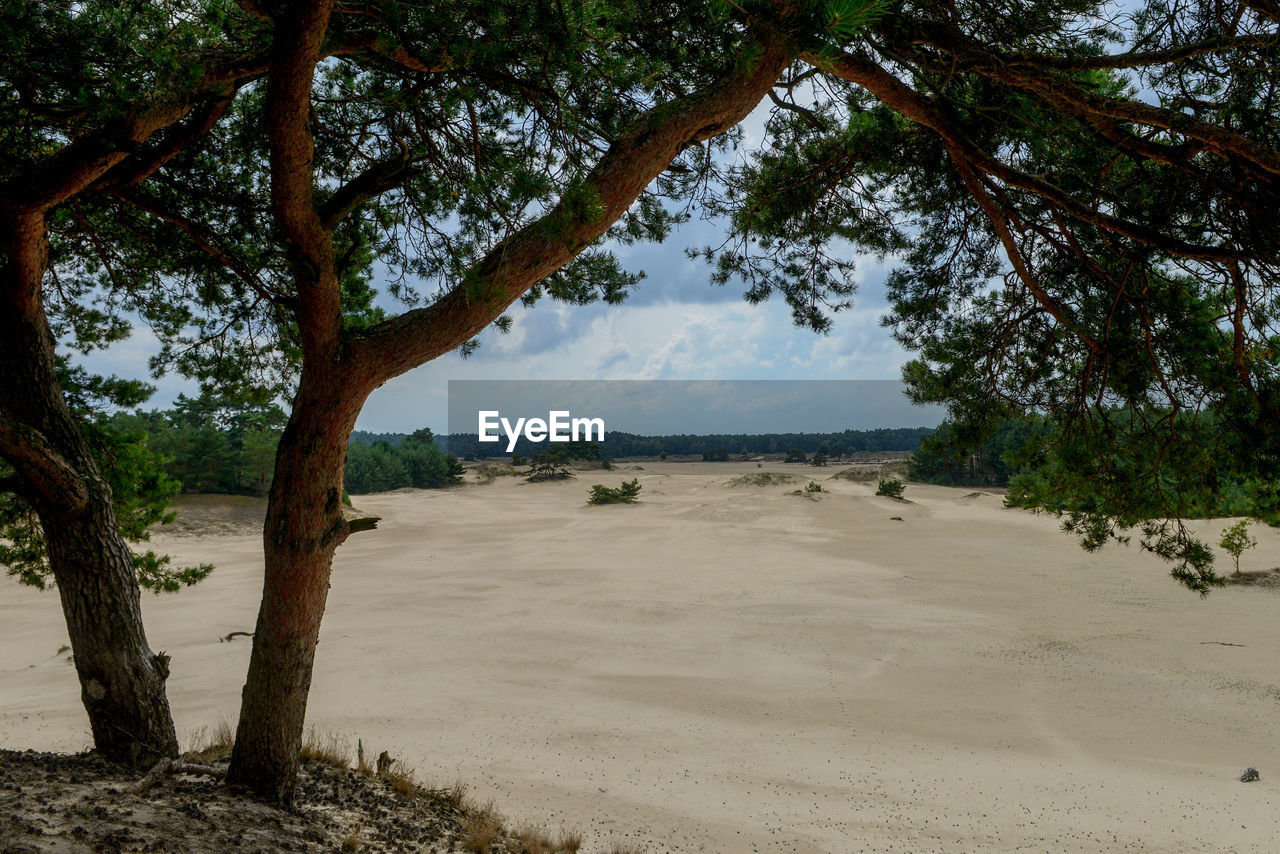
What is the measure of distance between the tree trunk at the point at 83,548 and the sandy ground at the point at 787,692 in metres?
2.25

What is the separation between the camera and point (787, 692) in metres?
8.59

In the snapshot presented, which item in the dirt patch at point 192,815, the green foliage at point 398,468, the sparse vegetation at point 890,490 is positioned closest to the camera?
the dirt patch at point 192,815

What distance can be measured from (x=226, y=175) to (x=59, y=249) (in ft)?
5.79

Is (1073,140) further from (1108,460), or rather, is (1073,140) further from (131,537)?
(131,537)

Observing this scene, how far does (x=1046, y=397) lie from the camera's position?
6109 millimetres

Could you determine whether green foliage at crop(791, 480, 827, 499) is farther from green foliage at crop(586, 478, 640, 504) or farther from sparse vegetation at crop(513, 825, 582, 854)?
sparse vegetation at crop(513, 825, 582, 854)

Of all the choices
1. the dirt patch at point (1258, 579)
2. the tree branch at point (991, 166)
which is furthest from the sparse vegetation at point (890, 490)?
the tree branch at point (991, 166)

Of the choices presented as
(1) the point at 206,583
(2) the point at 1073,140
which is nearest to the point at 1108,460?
(2) the point at 1073,140

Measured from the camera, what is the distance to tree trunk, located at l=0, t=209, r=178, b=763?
4133 mm

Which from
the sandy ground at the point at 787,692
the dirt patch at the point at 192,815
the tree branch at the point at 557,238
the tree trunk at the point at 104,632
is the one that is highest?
the tree branch at the point at 557,238

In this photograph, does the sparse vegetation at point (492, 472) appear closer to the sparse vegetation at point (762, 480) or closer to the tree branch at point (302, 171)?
the sparse vegetation at point (762, 480)

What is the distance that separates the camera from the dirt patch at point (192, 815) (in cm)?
294

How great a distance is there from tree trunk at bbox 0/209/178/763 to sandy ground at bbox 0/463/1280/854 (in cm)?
225

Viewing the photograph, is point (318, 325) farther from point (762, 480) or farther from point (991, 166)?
point (762, 480)
